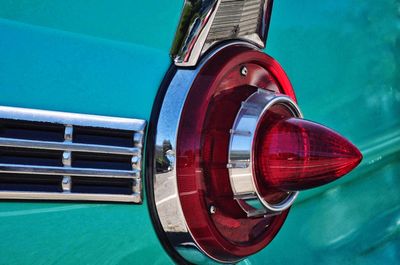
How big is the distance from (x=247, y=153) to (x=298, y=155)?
0.09 m

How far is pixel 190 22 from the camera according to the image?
1.03 metres

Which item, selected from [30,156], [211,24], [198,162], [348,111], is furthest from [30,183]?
[348,111]

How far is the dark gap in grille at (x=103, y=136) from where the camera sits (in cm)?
99

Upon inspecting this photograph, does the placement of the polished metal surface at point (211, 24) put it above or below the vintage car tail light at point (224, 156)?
above

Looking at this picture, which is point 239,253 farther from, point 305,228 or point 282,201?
point 305,228

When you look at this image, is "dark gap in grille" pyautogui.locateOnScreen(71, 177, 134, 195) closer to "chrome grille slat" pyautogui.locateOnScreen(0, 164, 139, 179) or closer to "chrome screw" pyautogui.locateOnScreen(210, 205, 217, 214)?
"chrome grille slat" pyautogui.locateOnScreen(0, 164, 139, 179)

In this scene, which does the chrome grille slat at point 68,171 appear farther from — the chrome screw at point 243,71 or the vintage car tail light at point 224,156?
the chrome screw at point 243,71

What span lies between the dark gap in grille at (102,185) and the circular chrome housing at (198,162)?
0.04m

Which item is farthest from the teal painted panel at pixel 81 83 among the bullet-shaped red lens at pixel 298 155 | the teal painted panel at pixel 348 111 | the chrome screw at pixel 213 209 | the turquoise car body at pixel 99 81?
the teal painted panel at pixel 348 111

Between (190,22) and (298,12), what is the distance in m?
0.57

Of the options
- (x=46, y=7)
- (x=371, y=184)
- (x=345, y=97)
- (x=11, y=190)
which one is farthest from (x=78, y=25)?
(x=371, y=184)

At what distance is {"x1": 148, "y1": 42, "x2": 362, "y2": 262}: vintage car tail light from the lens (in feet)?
3.46

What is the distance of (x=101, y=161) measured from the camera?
1.02 metres

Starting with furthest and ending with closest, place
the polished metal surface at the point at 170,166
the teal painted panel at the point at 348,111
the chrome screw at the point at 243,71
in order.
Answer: the teal painted panel at the point at 348,111 → the chrome screw at the point at 243,71 → the polished metal surface at the point at 170,166
